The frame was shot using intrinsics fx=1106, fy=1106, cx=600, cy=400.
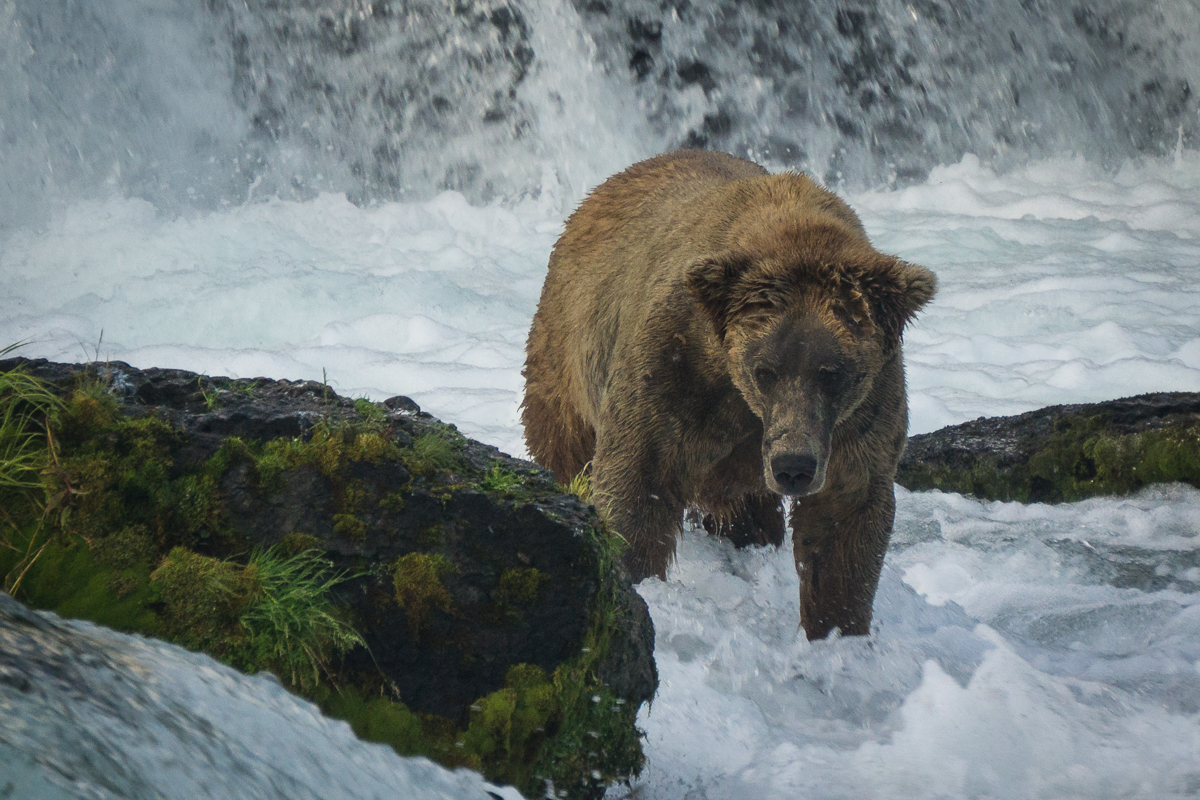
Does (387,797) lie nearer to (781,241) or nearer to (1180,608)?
(781,241)

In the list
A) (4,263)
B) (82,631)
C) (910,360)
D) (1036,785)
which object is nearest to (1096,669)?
(1036,785)

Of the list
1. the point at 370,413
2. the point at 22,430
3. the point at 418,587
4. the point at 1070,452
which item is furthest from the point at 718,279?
the point at 1070,452

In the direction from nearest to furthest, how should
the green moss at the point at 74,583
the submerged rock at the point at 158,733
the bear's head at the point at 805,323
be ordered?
the submerged rock at the point at 158,733 → the green moss at the point at 74,583 → the bear's head at the point at 805,323

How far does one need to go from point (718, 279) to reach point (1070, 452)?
11.7 ft

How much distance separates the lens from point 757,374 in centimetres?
406

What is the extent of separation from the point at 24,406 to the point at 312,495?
78 centimetres

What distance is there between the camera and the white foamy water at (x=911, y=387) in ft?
13.0

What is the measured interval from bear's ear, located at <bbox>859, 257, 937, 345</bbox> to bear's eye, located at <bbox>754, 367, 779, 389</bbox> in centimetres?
46

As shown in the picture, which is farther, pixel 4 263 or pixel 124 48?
pixel 124 48

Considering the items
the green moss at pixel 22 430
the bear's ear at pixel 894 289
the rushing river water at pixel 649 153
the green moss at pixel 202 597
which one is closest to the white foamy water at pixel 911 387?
the rushing river water at pixel 649 153

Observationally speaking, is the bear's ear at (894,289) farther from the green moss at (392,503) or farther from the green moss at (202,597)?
the green moss at (202,597)

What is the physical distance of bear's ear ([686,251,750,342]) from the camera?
4.18 meters

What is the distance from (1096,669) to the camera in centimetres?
485

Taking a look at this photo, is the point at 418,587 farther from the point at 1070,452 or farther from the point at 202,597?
the point at 1070,452
